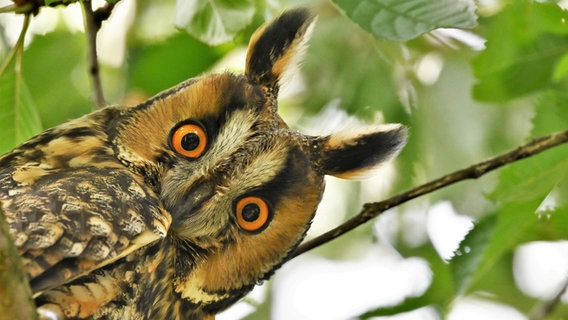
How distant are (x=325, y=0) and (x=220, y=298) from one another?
5.82 ft

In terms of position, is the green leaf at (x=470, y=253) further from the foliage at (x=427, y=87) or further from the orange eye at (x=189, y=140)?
the orange eye at (x=189, y=140)

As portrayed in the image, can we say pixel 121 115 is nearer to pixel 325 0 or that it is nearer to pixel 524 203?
pixel 524 203

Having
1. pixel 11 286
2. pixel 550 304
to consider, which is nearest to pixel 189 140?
pixel 11 286

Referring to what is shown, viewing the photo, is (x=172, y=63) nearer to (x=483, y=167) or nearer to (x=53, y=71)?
(x=53, y=71)

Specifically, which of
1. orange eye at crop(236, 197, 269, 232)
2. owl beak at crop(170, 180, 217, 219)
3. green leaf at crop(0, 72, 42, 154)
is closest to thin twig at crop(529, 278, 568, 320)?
orange eye at crop(236, 197, 269, 232)

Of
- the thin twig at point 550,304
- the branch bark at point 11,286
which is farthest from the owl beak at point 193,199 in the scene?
the thin twig at point 550,304

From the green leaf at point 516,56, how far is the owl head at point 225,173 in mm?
569

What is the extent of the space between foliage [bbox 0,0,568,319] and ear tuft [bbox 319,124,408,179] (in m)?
0.33

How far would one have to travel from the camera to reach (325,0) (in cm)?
422


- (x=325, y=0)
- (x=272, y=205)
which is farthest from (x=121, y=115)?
(x=325, y=0)

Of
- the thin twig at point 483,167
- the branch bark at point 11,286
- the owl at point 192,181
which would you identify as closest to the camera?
the branch bark at point 11,286

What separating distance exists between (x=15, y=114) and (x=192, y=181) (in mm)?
661

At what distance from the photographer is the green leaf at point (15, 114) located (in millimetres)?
2918

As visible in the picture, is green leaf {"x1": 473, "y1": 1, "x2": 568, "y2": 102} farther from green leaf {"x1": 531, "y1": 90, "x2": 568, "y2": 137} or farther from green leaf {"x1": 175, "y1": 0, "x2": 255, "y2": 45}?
green leaf {"x1": 175, "y1": 0, "x2": 255, "y2": 45}
